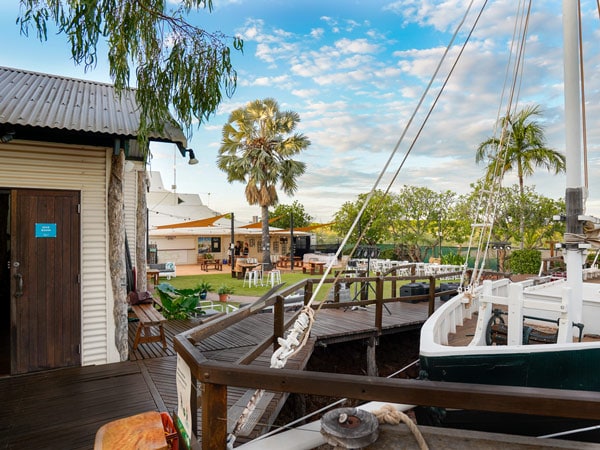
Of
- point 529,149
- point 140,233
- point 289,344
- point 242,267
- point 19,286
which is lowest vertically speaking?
point 242,267

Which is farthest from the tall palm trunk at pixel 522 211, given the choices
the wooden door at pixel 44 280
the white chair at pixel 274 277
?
the wooden door at pixel 44 280

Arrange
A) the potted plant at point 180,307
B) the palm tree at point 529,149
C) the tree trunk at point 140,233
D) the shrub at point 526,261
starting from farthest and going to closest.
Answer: the palm tree at point 529,149 → the shrub at point 526,261 → the tree trunk at point 140,233 → the potted plant at point 180,307

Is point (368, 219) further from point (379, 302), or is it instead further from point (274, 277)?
point (379, 302)

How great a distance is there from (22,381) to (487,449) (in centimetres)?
427

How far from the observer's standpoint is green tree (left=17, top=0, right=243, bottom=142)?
3.11m

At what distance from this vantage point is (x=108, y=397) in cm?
339

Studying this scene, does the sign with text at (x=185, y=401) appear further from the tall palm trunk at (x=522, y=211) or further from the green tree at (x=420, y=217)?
the green tree at (x=420, y=217)

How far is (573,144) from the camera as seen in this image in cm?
363

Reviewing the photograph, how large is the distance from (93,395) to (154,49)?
10.9 feet

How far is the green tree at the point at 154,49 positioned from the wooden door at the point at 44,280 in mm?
1469

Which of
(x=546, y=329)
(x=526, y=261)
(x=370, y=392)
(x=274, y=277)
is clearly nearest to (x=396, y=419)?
(x=370, y=392)

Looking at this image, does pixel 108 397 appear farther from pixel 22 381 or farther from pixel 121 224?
pixel 121 224

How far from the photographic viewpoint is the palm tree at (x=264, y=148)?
16719 mm

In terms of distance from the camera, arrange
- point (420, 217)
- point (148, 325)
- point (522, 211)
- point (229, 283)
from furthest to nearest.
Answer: point (420, 217)
point (522, 211)
point (229, 283)
point (148, 325)
